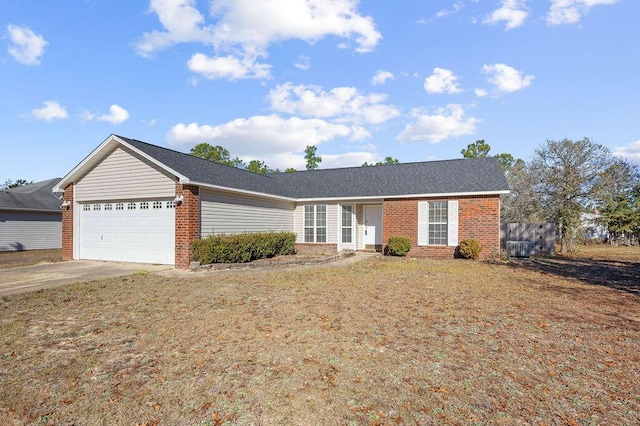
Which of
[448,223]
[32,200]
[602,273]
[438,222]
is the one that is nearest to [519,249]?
[448,223]

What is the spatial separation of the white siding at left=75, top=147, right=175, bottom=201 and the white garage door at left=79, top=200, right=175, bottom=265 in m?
0.40

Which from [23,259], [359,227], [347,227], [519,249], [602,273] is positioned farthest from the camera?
[359,227]

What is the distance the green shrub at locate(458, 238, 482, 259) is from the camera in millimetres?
14742

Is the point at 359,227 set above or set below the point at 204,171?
below

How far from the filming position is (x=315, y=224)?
18.2 m

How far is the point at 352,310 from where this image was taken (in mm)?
6578

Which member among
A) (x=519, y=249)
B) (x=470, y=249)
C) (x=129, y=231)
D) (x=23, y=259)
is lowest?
(x=23, y=259)

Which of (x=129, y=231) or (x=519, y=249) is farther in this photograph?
(x=519, y=249)

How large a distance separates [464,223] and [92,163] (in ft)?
51.6

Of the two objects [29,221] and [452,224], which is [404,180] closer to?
[452,224]

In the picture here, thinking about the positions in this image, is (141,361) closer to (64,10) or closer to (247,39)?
(64,10)

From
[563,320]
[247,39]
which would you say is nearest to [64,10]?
[247,39]

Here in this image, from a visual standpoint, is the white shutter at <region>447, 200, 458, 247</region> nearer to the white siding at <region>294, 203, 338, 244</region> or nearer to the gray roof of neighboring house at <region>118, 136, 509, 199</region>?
the gray roof of neighboring house at <region>118, 136, 509, 199</region>

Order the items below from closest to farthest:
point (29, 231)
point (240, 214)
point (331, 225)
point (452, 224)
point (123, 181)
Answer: point (123, 181)
point (240, 214)
point (452, 224)
point (331, 225)
point (29, 231)
